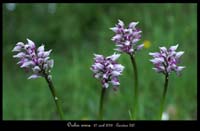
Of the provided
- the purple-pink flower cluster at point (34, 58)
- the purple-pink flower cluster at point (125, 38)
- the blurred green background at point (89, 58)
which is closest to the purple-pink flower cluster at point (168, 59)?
the purple-pink flower cluster at point (125, 38)

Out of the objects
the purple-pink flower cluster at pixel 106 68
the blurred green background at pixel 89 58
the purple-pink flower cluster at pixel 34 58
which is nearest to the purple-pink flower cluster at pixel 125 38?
the purple-pink flower cluster at pixel 106 68

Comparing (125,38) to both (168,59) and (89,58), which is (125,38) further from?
(89,58)

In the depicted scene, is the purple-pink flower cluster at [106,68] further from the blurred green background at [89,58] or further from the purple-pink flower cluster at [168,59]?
the blurred green background at [89,58]

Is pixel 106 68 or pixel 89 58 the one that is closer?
pixel 106 68

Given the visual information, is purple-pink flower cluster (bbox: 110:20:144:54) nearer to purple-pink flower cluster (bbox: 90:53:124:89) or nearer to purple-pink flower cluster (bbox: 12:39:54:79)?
purple-pink flower cluster (bbox: 90:53:124:89)

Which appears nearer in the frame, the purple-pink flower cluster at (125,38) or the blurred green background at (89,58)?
the purple-pink flower cluster at (125,38)

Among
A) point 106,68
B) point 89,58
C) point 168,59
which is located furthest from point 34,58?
point 89,58

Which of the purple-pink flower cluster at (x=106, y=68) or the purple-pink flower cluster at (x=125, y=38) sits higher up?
the purple-pink flower cluster at (x=125, y=38)
